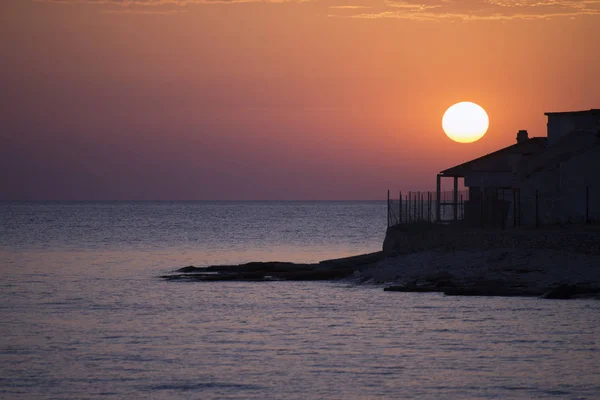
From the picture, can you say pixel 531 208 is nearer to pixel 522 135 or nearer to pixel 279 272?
pixel 279 272

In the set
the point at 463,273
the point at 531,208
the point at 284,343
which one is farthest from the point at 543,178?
the point at 284,343

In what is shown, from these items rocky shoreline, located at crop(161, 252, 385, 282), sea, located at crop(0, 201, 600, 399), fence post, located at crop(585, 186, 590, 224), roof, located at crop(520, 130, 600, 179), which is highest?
roof, located at crop(520, 130, 600, 179)

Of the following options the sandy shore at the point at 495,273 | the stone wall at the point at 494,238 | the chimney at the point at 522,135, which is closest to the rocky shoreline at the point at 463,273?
the sandy shore at the point at 495,273

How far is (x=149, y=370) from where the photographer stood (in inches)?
877

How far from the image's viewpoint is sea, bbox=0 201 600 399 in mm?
20391

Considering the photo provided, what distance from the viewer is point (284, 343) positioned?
26.2 metres

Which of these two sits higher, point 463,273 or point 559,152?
point 559,152

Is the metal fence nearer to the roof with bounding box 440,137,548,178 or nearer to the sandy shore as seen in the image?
the roof with bounding box 440,137,548,178

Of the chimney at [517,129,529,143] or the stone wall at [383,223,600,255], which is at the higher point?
the chimney at [517,129,529,143]

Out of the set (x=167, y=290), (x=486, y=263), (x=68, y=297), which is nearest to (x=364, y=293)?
(x=486, y=263)

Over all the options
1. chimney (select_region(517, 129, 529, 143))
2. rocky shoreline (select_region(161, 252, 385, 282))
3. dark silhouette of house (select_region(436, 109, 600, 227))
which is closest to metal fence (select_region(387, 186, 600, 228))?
dark silhouette of house (select_region(436, 109, 600, 227))

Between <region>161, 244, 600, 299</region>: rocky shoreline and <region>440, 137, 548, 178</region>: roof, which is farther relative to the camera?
<region>440, 137, 548, 178</region>: roof

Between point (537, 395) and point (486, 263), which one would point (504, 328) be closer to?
point (537, 395)

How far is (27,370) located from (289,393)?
6.49 meters
